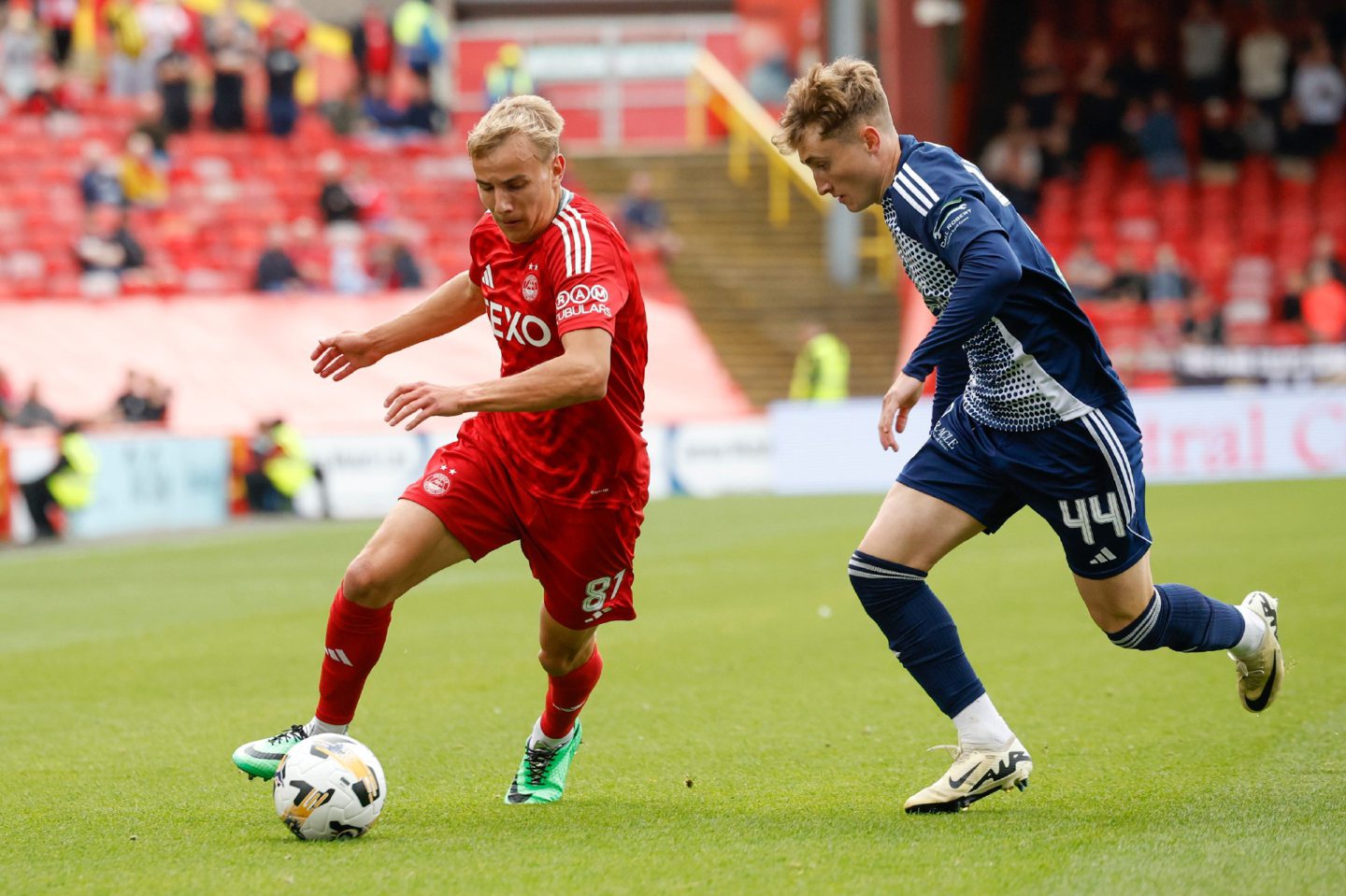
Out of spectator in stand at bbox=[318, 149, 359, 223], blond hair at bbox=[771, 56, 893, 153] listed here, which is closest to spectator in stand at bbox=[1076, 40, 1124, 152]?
spectator in stand at bbox=[318, 149, 359, 223]

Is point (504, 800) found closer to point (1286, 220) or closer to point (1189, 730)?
point (1189, 730)

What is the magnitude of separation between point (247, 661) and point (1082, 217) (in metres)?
20.3

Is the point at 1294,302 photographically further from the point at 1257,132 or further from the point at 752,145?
the point at 752,145

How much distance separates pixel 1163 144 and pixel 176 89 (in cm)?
1468

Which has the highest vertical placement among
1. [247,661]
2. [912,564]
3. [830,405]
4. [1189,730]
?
[912,564]

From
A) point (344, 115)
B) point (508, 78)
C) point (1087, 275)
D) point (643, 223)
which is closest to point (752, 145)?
point (643, 223)

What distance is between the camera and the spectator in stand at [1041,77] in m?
27.2

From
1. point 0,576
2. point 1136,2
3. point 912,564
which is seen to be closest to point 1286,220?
point 1136,2

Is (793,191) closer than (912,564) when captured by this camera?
No

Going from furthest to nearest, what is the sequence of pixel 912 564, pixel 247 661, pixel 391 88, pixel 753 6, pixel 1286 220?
1. pixel 753 6
2. pixel 391 88
3. pixel 1286 220
4. pixel 247 661
5. pixel 912 564

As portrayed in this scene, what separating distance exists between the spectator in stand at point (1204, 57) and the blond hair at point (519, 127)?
80.1ft

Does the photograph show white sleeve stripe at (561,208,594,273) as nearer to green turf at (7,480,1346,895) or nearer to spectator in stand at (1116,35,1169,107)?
green turf at (7,480,1346,895)

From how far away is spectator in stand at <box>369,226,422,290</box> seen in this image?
79.9 feet

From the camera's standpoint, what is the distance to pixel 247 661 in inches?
358
